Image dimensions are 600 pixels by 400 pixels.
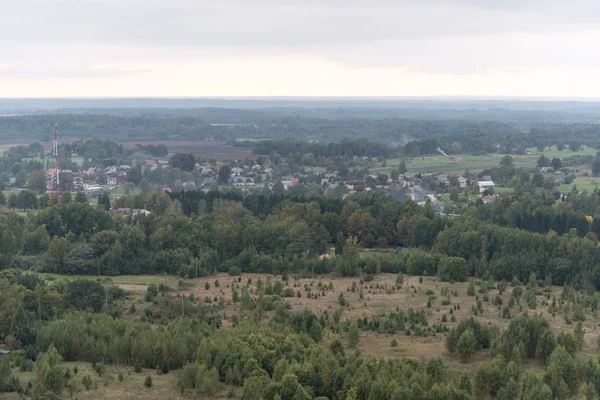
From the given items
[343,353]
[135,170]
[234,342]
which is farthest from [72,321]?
[135,170]

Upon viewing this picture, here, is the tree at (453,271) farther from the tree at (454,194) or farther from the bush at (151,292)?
the tree at (454,194)

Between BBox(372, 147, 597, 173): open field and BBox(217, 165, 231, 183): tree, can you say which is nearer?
BBox(217, 165, 231, 183): tree

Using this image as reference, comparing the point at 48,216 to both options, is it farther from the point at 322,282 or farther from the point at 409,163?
the point at 409,163

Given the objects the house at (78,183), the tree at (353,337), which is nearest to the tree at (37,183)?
the house at (78,183)

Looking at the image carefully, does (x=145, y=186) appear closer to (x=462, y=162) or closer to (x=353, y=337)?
(x=462, y=162)

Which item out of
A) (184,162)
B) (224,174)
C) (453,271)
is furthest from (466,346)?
(184,162)

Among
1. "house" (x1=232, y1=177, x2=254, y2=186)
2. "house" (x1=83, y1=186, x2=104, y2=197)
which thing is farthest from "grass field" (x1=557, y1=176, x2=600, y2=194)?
"house" (x1=83, y1=186, x2=104, y2=197)

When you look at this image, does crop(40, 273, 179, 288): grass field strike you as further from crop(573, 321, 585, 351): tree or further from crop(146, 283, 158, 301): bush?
crop(573, 321, 585, 351): tree
